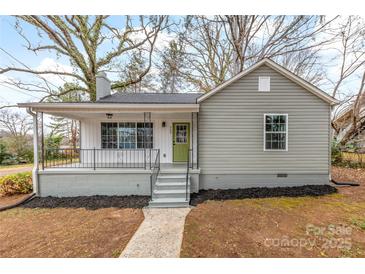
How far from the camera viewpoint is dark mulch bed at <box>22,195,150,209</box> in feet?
17.4

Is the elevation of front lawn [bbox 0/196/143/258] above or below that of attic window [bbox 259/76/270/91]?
below

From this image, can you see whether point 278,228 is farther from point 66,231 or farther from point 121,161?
point 121,161

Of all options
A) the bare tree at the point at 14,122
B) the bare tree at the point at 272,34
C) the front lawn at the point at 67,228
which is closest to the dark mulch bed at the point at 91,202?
the front lawn at the point at 67,228

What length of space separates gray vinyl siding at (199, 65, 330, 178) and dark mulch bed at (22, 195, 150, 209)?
8.38 ft

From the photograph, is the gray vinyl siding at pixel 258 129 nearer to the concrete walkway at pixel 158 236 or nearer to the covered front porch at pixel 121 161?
the covered front porch at pixel 121 161

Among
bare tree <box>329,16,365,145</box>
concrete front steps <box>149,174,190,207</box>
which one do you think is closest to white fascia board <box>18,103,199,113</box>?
concrete front steps <box>149,174,190,207</box>

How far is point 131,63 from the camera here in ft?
45.9

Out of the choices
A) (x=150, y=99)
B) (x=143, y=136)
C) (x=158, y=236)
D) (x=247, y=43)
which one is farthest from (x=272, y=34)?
(x=158, y=236)

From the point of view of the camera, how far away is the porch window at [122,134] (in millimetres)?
7707

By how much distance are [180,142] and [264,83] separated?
4.07 meters

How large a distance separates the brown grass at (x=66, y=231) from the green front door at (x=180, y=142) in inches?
129

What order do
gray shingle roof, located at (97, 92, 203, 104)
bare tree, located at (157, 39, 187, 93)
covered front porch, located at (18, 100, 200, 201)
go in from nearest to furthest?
covered front porch, located at (18, 100, 200, 201)
gray shingle roof, located at (97, 92, 203, 104)
bare tree, located at (157, 39, 187, 93)

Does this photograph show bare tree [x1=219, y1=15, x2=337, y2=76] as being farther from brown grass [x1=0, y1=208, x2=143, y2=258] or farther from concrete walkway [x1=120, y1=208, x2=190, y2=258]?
brown grass [x1=0, y1=208, x2=143, y2=258]
